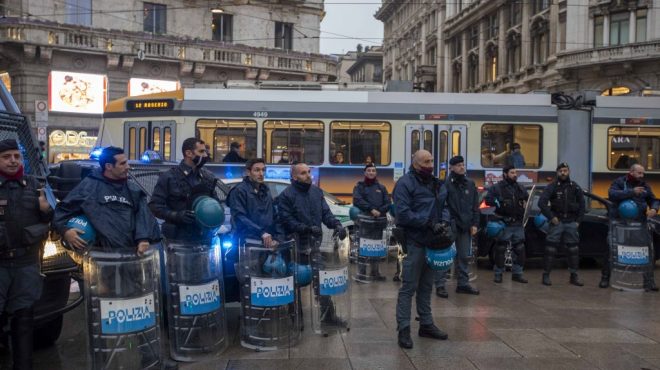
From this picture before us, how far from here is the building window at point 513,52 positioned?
150 ft

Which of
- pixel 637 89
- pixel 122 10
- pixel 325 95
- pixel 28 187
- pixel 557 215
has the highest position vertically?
pixel 122 10

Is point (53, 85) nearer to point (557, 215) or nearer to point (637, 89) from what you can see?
point (557, 215)

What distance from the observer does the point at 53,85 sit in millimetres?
27641

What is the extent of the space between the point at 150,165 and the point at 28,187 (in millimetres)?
3445

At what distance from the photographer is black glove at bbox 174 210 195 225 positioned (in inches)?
231

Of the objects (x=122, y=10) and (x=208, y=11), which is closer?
(x=122, y=10)

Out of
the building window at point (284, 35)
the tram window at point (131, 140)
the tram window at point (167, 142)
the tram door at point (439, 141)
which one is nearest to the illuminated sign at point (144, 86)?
the building window at point (284, 35)

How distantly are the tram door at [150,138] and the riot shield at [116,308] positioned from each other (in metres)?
10.6

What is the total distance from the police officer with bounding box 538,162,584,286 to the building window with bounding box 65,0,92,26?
2434 cm

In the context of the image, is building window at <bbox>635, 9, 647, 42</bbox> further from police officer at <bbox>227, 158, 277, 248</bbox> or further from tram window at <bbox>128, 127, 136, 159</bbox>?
police officer at <bbox>227, 158, 277, 248</bbox>

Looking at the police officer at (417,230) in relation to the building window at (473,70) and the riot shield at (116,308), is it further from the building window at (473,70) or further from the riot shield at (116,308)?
the building window at (473,70)

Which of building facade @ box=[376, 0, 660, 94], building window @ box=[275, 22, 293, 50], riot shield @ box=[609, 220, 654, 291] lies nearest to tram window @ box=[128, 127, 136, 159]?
riot shield @ box=[609, 220, 654, 291]

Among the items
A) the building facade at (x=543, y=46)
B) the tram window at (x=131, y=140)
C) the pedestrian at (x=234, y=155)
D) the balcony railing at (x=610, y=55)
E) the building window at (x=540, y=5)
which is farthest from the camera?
the building window at (x=540, y=5)

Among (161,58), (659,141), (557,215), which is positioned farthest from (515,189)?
(161,58)
